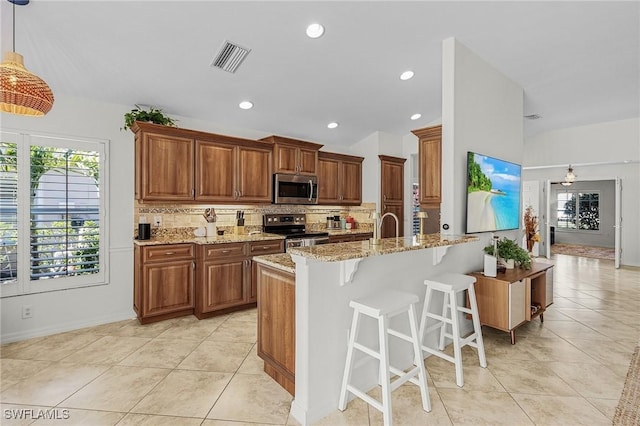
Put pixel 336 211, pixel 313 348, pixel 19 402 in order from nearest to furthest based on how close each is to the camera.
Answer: pixel 313 348, pixel 19 402, pixel 336 211

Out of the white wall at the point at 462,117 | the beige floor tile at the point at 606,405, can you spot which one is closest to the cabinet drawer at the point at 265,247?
the white wall at the point at 462,117

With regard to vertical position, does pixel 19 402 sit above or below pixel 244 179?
below

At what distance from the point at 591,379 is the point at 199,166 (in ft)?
14.1

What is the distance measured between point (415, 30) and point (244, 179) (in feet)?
8.73

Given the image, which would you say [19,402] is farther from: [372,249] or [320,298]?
[372,249]

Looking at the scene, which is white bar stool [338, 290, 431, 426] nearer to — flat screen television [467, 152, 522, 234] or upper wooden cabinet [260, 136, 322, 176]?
flat screen television [467, 152, 522, 234]

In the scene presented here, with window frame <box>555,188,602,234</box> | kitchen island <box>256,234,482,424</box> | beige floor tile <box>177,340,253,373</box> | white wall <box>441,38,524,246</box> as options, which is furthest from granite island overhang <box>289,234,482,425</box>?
window frame <box>555,188,602,234</box>

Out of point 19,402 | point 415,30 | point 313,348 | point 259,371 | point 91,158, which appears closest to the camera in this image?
point 313,348

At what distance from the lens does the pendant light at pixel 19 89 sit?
189 centimetres

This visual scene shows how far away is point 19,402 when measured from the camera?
6.85 feet

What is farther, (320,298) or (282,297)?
(282,297)

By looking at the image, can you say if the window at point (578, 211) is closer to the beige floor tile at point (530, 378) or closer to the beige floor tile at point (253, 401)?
the beige floor tile at point (530, 378)

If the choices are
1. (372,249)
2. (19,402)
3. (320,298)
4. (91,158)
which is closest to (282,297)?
(320,298)

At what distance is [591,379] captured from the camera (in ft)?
7.80
